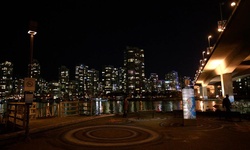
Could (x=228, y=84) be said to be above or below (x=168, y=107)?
above

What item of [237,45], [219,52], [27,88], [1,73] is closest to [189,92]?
[27,88]

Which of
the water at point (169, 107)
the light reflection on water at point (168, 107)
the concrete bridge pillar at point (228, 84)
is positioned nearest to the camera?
the water at point (169, 107)

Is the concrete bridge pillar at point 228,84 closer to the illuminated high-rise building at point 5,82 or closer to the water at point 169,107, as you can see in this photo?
the water at point 169,107

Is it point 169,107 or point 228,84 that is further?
point 169,107

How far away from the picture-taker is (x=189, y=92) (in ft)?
47.3

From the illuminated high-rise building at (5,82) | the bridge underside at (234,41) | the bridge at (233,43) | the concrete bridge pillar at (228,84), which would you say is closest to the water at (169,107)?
the concrete bridge pillar at (228,84)

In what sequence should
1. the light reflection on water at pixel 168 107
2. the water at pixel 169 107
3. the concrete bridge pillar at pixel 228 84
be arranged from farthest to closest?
the concrete bridge pillar at pixel 228 84 < the light reflection on water at pixel 168 107 < the water at pixel 169 107

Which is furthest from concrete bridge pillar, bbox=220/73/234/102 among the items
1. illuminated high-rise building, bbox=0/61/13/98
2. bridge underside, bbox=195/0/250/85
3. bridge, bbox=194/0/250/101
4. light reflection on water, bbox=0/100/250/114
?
illuminated high-rise building, bbox=0/61/13/98

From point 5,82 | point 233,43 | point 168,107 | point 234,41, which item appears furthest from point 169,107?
point 5,82

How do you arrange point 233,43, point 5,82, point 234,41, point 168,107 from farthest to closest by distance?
point 5,82 → point 168,107 → point 233,43 → point 234,41

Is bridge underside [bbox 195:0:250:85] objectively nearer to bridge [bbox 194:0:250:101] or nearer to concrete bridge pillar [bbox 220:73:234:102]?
bridge [bbox 194:0:250:101]

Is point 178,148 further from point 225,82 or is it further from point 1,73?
point 1,73

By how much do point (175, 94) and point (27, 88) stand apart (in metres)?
195

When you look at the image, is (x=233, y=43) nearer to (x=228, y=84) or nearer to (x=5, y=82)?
(x=228, y=84)
